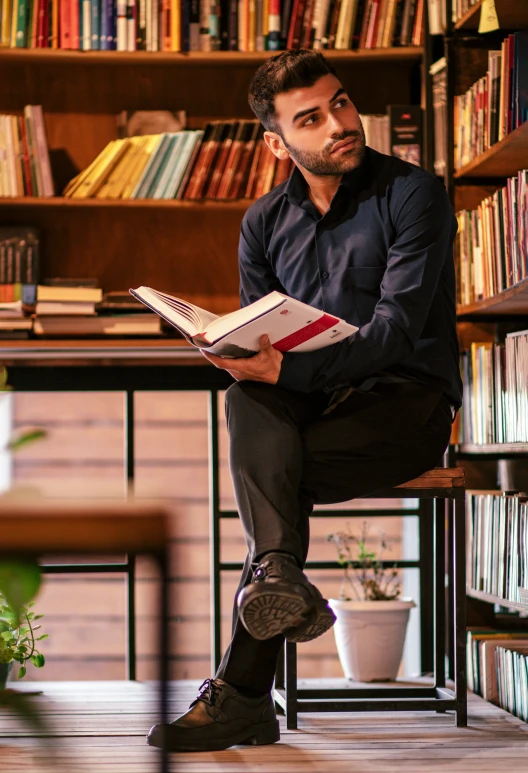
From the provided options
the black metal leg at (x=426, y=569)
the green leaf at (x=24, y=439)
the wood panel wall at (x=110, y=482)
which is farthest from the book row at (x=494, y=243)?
the wood panel wall at (x=110, y=482)

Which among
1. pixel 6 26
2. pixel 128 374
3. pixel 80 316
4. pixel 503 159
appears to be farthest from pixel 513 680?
pixel 6 26

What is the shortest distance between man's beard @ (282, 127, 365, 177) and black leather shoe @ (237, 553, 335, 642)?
2.82 ft

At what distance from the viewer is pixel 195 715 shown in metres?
1.78

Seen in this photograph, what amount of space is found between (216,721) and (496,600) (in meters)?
0.86

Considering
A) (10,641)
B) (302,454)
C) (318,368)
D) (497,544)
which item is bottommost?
(10,641)

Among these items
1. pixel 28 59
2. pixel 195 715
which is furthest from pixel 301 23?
pixel 195 715

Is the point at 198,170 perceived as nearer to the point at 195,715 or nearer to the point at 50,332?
the point at 50,332

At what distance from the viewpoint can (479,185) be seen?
2748 mm

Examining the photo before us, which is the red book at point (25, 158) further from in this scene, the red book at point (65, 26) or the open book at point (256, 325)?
the open book at point (256, 325)

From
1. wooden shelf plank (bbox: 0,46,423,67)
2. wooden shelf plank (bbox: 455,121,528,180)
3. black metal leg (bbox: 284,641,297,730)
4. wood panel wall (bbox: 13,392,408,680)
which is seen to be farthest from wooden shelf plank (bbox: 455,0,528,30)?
wood panel wall (bbox: 13,392,408,680)

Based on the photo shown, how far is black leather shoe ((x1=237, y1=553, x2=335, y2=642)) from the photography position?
1.54 metres

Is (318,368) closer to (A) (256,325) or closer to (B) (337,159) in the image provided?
(A) (256,325)

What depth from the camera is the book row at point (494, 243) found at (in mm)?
2305

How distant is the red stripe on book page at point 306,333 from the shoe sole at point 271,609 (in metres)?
0.44
